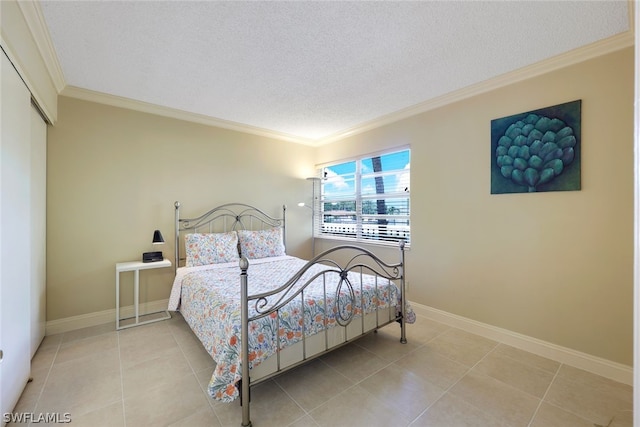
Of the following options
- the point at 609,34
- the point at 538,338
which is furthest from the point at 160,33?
the point at 538,338

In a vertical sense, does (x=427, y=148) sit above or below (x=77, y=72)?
below

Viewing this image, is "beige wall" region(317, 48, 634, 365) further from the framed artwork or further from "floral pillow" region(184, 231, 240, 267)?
"floral pillow" region(184, 231, 240, 267)

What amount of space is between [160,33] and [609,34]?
10.8 ft

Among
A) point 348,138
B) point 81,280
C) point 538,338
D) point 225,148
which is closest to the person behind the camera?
point 538,338

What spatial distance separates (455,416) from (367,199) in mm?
2879

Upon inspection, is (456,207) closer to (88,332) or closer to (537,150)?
(537,150)

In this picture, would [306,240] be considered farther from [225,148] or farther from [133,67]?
[133,67]

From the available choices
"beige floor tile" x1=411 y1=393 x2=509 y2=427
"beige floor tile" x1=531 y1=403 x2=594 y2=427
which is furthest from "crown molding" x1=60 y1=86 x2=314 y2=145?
"beige floor tile" x1=531 y1=403 x2=594 y2=427

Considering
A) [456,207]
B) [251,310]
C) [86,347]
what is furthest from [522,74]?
[86,347]

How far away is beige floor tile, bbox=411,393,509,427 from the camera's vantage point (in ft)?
5.45

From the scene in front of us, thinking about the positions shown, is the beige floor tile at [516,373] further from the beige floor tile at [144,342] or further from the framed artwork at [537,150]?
the beige floor tile at [144,342]

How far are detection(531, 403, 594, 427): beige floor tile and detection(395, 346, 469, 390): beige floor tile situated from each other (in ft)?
1.63

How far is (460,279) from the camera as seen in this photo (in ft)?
9.84

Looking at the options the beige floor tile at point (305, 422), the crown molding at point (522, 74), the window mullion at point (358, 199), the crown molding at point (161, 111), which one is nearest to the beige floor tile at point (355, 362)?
the beige floor tile at point (305, 422)
